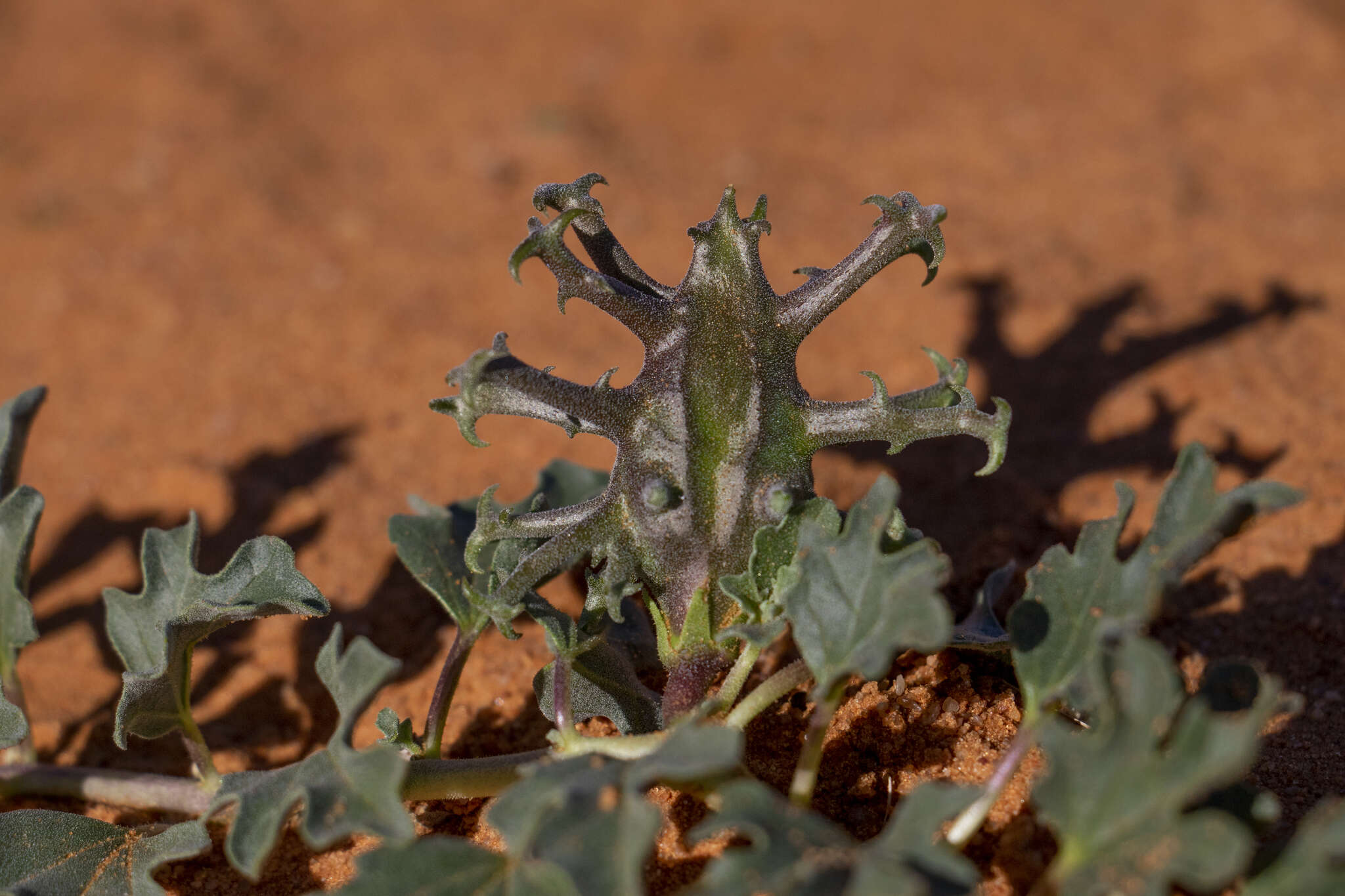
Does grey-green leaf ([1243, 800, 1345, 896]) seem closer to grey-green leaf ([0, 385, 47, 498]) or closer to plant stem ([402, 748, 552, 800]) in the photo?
plant stem ([402, 748, 552, 800])

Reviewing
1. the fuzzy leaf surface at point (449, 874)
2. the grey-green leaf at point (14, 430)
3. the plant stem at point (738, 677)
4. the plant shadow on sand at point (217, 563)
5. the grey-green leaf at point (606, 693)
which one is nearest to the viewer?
the fuzzy leaf surface at point (449, 874)

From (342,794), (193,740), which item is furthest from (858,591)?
(193,740)

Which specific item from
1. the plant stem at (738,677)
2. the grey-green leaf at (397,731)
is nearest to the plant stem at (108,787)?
the grey-green leaf at (397,731)

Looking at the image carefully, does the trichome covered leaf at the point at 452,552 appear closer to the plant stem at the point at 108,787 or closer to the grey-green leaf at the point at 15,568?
the plant stem at the point at 108,787

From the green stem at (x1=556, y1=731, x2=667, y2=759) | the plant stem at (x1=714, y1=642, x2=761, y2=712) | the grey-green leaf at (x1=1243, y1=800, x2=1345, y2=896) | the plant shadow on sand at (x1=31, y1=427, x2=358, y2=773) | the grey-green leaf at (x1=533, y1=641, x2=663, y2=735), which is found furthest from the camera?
the plant shadow on sand at (x1=31, y1=427, x2=358, y2=773)

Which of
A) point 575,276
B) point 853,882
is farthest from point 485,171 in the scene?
point 853,882

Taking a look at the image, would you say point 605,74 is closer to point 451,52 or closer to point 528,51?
point 528,51

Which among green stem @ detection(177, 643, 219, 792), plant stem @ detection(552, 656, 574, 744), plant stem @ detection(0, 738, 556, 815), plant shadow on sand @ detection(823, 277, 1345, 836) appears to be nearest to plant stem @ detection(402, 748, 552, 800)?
plant stem @ detection(0, 738, 556, 815)
